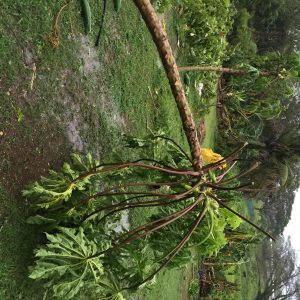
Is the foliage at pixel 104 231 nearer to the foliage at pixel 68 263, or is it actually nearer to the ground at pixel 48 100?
the foliage at pixel 68 263

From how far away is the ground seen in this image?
3094 mm

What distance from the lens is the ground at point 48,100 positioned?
10.2ft

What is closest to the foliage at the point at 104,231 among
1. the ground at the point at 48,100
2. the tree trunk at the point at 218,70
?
the ground at the point at 48,100

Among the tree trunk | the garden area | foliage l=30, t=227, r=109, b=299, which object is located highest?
the tree trunk

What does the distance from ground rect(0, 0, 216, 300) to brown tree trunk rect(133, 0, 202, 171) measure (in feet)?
2.21

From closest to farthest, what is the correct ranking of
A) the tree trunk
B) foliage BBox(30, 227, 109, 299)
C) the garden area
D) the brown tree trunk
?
foliage BBox(30, 227, 109, 299) < the garden area < the brown tree trunk < the tree trunk

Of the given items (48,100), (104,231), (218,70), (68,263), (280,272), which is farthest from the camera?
(280,272)

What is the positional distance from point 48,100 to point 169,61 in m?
1.05

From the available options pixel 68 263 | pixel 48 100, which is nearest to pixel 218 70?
pixel 48 100

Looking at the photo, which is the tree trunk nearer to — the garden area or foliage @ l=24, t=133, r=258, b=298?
the garden area

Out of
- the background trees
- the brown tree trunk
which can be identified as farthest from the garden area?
the background trees

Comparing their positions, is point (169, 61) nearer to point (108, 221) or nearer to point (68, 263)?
point (108, 221)

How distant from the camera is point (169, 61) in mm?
3457

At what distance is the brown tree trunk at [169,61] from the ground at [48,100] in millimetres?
674
